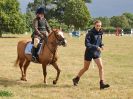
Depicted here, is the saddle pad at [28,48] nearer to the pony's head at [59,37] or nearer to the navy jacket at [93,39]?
the pony's head at [59,37]

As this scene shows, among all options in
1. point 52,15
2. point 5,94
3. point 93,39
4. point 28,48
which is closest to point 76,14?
point 52,15

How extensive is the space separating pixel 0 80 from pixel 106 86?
14.3 feet

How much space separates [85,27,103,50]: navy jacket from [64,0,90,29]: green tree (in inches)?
4027

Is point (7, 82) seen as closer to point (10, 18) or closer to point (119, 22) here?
point (10, 18)

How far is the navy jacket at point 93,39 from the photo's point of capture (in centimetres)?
1332

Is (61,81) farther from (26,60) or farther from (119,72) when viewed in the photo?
(119,72)

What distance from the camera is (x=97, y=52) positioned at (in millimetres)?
13531

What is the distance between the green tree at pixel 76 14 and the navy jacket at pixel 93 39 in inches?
4027

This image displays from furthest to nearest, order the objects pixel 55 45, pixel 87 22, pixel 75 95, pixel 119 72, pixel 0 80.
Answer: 1. pixel 87 22
2. pixel 119 72
3. pixel 0 80
4. pixel 55 45
5. pixel 75 95

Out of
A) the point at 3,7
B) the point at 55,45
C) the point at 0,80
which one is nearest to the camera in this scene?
the point at 55,45

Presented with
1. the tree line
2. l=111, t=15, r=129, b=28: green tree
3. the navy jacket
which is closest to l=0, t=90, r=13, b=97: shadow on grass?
the navy jacket

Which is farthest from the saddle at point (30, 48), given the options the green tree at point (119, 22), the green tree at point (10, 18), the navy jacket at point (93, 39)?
the green tree at point (119, 22)

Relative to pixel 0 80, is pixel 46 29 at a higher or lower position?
higher

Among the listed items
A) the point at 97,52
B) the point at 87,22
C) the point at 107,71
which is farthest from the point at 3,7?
the point at 97,52
